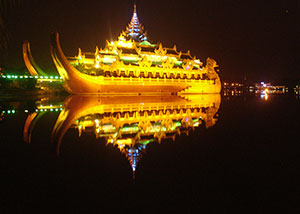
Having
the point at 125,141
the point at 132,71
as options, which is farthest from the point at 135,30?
the point at 125,141

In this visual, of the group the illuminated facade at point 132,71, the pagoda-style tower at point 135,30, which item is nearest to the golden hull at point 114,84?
the illuminated facade at point 132,71

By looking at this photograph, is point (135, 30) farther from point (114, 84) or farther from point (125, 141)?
point (125, 141)

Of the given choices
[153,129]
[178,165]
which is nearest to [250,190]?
[178,165]

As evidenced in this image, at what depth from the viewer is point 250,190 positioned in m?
1.84

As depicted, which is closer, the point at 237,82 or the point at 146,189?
the point at 146,189

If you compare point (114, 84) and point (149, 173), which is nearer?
point (149, 173)

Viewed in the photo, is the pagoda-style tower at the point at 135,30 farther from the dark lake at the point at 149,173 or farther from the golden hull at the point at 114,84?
the dark lake at the point at 149,173

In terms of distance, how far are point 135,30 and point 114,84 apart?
18550mm

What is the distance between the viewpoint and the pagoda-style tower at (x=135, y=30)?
36500 mm

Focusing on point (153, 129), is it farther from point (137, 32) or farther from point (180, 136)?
point (137, 32)

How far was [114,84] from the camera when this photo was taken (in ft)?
71.0

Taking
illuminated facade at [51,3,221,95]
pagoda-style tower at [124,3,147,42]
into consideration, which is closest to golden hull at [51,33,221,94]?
illuminated facade at [51,3,221,95]

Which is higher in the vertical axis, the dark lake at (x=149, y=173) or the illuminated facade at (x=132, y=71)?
the illuminated facade at (x=132, y=71)

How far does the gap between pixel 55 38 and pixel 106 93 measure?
7537 mm
